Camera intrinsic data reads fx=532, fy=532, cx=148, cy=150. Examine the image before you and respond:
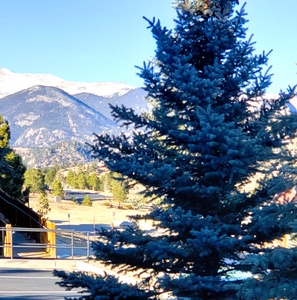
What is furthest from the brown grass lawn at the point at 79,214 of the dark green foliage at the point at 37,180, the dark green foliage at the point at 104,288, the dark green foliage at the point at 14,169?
the dark green foliage at the point at 104,288

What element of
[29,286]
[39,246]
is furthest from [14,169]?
[29,286]

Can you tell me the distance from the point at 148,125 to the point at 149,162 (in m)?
0.56

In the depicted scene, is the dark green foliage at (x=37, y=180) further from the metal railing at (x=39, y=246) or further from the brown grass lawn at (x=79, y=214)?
the metal railing at (x=39, y=246)

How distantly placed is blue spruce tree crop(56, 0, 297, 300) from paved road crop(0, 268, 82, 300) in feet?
20.0

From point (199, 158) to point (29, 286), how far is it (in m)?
8.95

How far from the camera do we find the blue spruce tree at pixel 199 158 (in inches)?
222

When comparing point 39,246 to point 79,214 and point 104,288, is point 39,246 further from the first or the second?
point 79,214

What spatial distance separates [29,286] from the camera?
1352 cm

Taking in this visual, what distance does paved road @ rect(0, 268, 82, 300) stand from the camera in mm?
12335

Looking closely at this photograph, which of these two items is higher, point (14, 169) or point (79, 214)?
point (14, 169)

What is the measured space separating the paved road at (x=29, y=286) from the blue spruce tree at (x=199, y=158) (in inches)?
241

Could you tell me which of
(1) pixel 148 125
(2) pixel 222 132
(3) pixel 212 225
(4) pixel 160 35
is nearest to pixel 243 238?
(3) pixel 212 225

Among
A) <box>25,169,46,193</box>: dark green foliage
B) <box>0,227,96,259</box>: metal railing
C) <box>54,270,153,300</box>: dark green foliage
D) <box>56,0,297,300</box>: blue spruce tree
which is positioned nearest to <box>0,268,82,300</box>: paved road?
<box>0,227,96,259</box>: metal railing

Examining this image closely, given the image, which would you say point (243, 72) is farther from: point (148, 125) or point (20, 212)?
point (20, 212)
